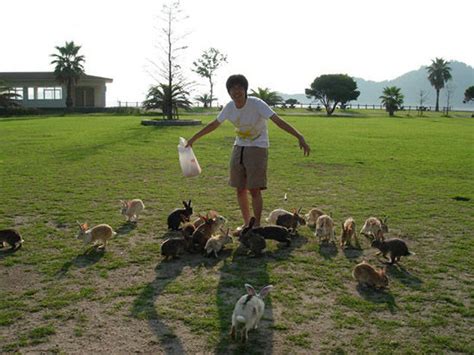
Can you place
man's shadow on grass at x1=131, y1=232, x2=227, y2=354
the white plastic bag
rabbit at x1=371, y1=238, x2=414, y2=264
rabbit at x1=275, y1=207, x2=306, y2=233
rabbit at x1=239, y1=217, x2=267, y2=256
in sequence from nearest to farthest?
1. man's shadow on grass at x1=131, y1=232, x2=227, y2=354
2. rabbit at x1=371, y1=238, x2=414, y2=264
3. rabbit at x1=239, y1=217, x2=267, y2=256
4. rabbit at x1=275, y1=207, x2=306, y2=233
5. the white plastic bag

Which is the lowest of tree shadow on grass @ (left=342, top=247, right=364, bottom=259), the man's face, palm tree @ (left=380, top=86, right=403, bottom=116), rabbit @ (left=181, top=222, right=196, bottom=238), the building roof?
tree shadow on grass @ (left=342, top=247, right=364, bottom=259)

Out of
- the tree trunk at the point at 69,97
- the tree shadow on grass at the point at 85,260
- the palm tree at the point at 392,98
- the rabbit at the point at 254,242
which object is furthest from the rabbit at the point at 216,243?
the palm tree at the point at 392,98

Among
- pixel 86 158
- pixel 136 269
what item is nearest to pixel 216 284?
pixel 136 269

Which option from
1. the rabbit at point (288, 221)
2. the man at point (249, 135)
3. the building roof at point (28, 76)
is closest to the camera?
the man at point (249, 135)

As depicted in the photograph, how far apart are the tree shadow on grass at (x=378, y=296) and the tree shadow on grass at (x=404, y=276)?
0.36 metres

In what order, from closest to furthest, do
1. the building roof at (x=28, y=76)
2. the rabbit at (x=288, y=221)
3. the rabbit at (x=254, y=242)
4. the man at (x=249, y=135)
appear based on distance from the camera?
the rabbit at (x=254, y=242), the man at (x=249, y=135), the rabbit at (x=288, y=221), the building roof at (x=28, y=76)

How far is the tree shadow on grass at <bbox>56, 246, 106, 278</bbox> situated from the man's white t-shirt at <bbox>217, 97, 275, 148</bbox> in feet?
7.52

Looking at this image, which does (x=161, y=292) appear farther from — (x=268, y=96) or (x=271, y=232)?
(x=268, y=96)

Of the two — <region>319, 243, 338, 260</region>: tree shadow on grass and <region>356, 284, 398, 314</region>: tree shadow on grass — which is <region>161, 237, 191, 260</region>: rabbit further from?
<region>356, 284, 398, 314</region>: tree shadow on grass

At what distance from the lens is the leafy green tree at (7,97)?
158 ft

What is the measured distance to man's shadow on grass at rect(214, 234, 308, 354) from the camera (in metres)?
3.94

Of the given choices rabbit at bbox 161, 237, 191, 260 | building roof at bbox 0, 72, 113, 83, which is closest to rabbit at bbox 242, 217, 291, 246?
rabbit at bbox 161, 237, 191, 260

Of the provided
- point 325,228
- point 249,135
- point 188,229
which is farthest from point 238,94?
point 325,228

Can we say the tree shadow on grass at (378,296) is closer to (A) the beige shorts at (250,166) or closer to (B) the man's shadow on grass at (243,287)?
(B) the man's shadow on grass at (243,287)
